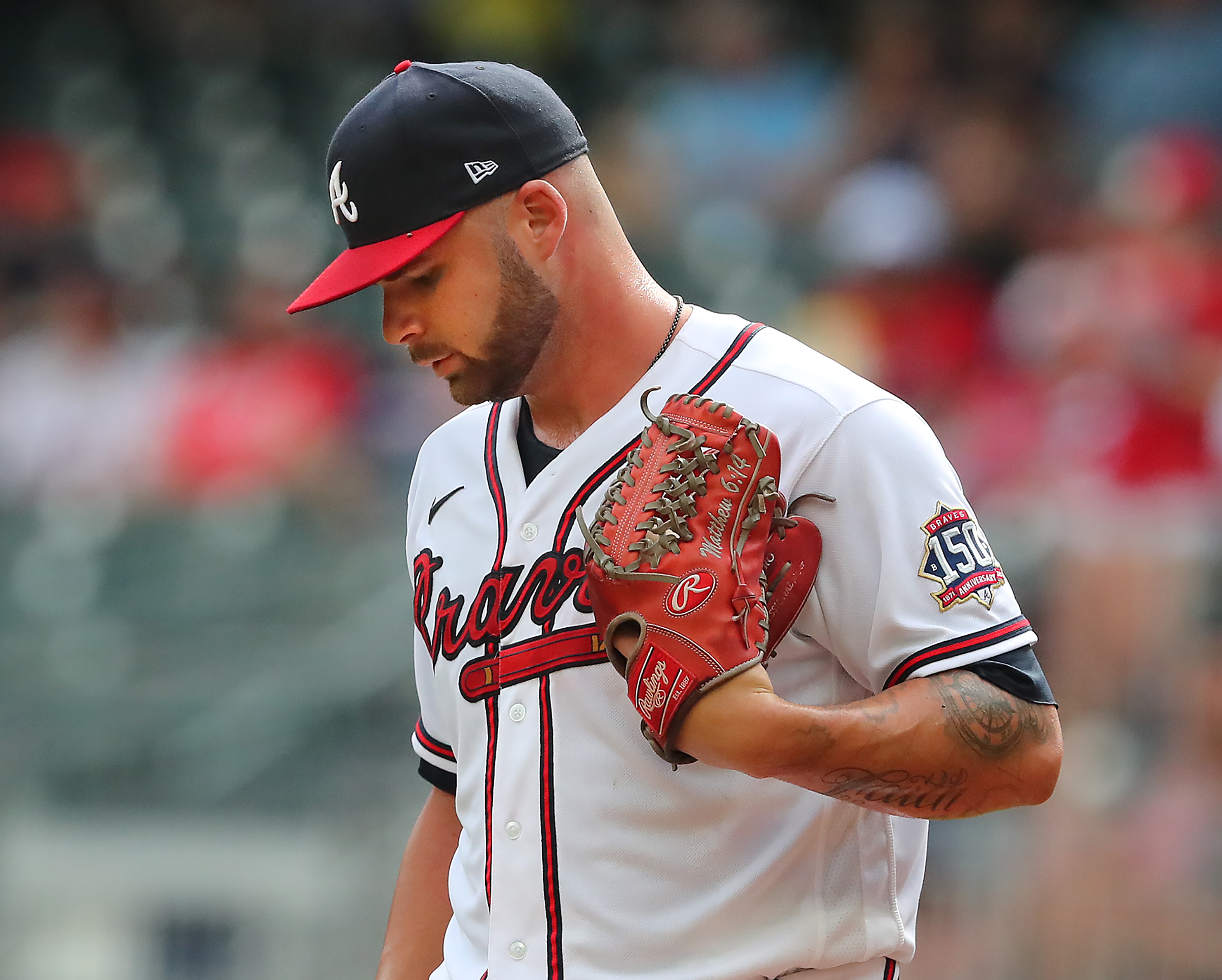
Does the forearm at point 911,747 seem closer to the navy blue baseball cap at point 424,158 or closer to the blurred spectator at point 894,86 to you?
the navy blue baseball cap at point 424,158

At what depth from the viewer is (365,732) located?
486 centimetres

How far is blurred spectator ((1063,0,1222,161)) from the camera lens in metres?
6.39

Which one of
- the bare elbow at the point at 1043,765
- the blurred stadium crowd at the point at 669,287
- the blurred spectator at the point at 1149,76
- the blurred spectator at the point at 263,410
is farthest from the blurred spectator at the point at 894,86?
the bare elbow at the point at 1043,765

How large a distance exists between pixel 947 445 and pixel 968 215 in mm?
1607

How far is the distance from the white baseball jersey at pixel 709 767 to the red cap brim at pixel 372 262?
0.97 feet

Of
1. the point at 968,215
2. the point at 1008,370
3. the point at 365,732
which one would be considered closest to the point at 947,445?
the point at 1008,370

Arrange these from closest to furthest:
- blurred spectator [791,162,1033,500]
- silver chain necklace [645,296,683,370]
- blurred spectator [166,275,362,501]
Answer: silver chain necklace [645,296,683,370] → blurred spectator [791,162,1033,500] → blurred spectator [166,275,362,501]

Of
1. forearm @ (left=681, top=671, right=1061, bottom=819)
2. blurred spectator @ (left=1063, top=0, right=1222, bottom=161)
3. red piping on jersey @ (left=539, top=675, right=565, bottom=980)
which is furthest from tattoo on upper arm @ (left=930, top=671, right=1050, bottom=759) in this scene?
blurred spectator @ (left=1063, top=0, right=1222, bottom=161)

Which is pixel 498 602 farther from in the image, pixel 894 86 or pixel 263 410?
pixel 894 86

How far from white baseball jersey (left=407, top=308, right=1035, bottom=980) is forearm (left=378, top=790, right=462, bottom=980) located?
0.21 m

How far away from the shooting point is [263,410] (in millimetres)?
6332

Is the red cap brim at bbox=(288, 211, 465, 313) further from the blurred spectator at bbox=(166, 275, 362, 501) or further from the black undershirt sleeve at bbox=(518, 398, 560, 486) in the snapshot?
the blurred spectator at bbox=(166, 275, 362, 501)

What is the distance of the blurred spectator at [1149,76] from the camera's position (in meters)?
6.39

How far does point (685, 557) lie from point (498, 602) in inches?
14.0
